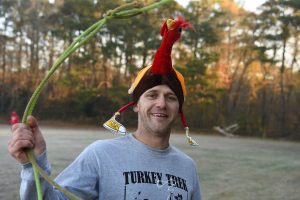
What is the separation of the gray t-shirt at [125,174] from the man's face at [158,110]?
0.08 m

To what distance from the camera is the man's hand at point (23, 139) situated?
1.02 meters

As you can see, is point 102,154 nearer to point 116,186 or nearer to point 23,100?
point 116,186

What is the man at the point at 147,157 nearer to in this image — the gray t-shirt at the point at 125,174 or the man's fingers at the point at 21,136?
the gray t-shirt at the point at 125,174

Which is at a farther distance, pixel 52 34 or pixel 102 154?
pixel 52 34

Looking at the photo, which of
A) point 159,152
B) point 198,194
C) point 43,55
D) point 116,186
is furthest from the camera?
point 43,55

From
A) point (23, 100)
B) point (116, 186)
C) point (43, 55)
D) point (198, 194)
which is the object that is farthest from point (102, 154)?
point (43, 55)

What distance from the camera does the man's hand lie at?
1.02 m

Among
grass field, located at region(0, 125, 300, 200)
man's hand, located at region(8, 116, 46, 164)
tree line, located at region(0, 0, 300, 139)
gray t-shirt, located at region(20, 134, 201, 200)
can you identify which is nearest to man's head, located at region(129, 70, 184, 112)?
gray t-shirt, located at region(20, 134, 201, 200)

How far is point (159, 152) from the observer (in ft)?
5.16

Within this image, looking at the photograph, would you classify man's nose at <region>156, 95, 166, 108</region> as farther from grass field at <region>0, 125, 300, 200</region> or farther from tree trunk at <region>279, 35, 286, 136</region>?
tree trunk at <region>279, 35, 286, 136</region>

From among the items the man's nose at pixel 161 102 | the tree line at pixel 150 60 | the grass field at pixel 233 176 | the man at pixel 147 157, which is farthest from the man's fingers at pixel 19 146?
the tree line at pixel 150 60

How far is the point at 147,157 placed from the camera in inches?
60.6

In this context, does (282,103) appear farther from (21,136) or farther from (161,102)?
(21,136)

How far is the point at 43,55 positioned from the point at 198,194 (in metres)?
30.6
